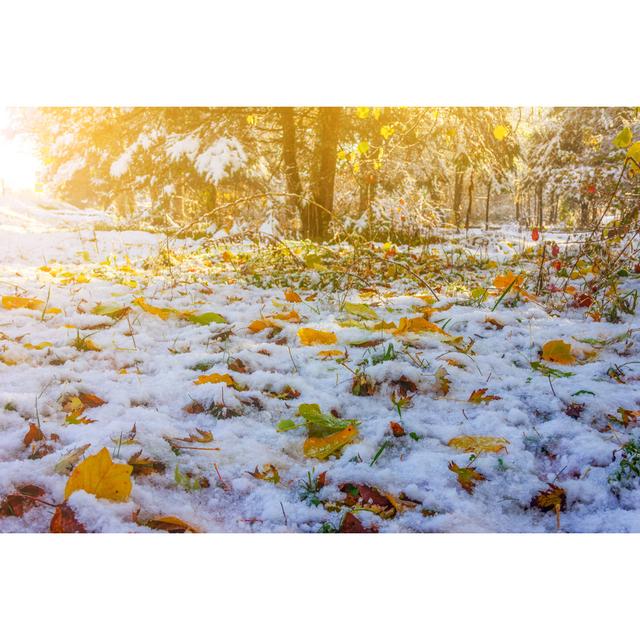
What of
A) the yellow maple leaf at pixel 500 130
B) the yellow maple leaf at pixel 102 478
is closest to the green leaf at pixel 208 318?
the yellow maple leaf at pixel 102 478

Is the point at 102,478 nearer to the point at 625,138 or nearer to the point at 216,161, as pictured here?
the point at 625,138

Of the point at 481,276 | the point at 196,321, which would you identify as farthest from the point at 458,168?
the point at 196,321

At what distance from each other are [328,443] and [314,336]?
A: 700 mm

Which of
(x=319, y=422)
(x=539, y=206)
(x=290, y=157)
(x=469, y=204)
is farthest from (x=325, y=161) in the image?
(x=319, y=422)

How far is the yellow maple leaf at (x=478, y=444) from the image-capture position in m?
1.21

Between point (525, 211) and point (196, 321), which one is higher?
point (525, 211)

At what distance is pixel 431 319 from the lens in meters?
2.22

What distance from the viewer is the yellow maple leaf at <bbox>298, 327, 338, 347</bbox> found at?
6.19ft

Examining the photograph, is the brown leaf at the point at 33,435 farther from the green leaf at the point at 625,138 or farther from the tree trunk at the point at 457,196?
the tree trunk at the point at 457,196

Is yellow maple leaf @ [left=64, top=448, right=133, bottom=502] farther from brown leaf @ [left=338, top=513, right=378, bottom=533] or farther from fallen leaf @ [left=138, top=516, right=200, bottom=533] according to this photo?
brown leaf @ [left=338, top=513, right=378, bottom=533]

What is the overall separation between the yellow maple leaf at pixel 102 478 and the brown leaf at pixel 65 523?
0.04 meters
